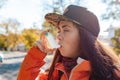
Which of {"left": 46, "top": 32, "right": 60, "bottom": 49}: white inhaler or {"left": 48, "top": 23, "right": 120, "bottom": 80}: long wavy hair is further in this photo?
{"left": 46, "top": 32, "right": 60, "bottom": 49}: white inhaler

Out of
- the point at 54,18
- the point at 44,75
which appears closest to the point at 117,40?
the point at 44,75

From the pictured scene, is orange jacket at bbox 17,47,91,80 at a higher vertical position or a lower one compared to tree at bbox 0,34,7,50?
higher

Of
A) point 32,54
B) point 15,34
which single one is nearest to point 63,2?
point 32,54

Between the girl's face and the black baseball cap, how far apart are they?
0.04 metres

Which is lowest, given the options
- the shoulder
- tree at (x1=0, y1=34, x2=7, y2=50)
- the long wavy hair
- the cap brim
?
tree at (x1=0, y1=34, x2=7, y2=50)

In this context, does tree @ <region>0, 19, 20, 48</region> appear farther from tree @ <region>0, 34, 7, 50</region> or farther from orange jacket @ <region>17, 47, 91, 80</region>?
orange jacket @ <region>17, 47, 91, 80</region>

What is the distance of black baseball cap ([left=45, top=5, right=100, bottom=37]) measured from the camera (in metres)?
2.02

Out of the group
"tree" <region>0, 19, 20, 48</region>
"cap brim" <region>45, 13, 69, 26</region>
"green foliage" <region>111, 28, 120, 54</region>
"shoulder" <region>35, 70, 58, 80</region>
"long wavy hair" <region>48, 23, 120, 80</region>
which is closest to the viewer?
"long wavy hair" <region>48, 23, 120, 80</region>

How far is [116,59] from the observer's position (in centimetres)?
203

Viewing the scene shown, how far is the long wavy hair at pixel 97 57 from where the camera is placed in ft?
6.33

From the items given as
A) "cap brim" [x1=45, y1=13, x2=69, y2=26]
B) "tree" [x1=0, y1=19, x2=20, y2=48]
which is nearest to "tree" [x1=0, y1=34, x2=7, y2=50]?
"tree" [x1=0, y1=19, x2=20, y2=48]

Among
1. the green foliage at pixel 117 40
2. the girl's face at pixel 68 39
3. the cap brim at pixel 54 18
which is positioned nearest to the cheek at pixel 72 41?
the girl's face at pixel 68 39

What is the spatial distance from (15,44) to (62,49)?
49284mm

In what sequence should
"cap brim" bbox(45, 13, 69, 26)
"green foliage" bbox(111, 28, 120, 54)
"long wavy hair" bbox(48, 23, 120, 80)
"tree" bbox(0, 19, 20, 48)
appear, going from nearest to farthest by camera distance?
"long wavy hair" bbox(48, 23, 120, 80), "cap brim" bbox(45, 13, 69, 26), "green foliage" bbox(111, 28, 120, 54), "tree" bbox(0, 19, 20, 48)
